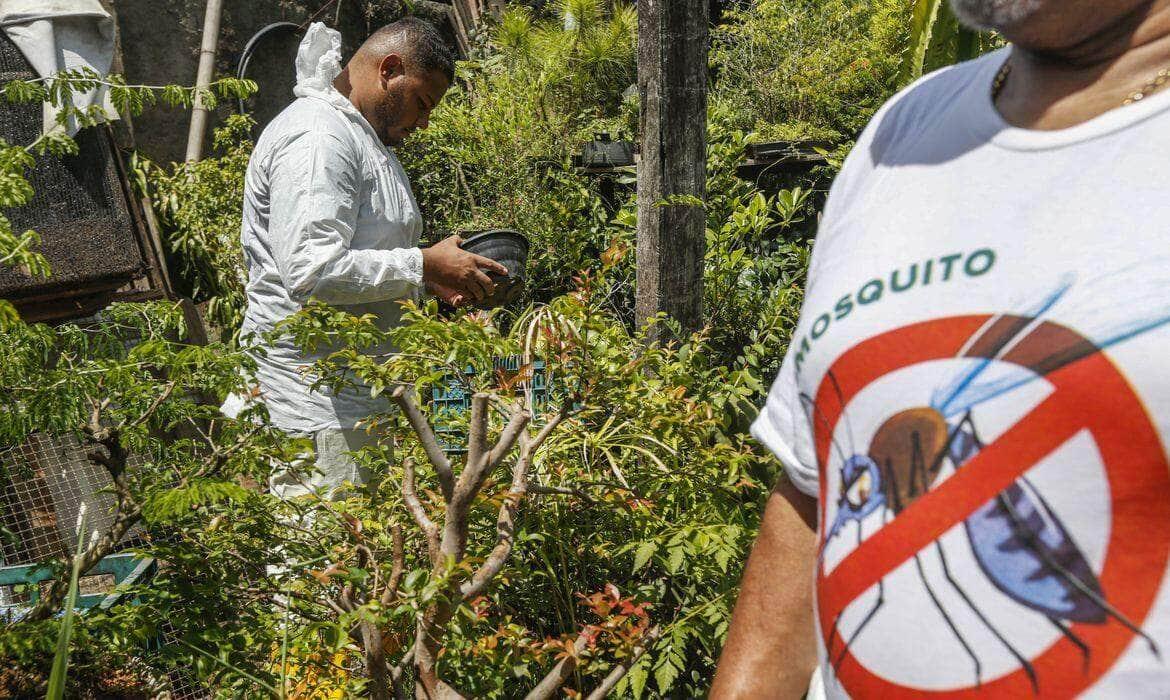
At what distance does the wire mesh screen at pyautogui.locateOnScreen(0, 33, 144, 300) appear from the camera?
455cm

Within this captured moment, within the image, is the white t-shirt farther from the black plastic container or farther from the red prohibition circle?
the black plastic container

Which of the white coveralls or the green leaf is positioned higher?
the white coveralls

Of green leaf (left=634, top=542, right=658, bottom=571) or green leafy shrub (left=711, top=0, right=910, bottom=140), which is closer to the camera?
green leaf (left=634, top=542, right=658, bottom=571)

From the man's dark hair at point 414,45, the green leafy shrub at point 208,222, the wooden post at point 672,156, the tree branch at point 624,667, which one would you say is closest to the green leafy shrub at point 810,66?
the green leafy shrub at point 208,222

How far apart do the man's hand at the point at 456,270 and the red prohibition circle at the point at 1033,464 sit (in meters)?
2.14

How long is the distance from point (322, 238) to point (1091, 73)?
2.25 m

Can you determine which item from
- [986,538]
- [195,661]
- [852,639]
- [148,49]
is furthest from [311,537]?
[148,49]

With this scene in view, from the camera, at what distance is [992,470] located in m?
0.80

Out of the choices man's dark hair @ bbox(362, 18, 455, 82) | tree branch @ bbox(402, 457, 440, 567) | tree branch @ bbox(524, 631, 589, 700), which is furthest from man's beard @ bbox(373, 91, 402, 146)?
tree branch @ bbox(524, 631, 589, 700)

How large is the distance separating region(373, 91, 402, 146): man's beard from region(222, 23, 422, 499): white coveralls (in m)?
0.09

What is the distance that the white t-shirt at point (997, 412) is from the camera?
0.73m

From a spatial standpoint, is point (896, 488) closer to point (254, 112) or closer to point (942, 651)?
point (942, 651)

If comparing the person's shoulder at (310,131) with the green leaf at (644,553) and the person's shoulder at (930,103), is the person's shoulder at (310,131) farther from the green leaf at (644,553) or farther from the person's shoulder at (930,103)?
the person's shoulder at (930,103)

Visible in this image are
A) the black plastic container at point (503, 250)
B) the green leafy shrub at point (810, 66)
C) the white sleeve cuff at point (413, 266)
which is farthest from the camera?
the green leafy shrub at point (810, 66)
